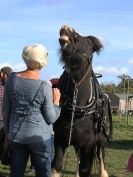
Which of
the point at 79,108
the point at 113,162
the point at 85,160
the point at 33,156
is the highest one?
the point at 79,108

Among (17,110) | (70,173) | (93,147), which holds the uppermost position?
(17,110)

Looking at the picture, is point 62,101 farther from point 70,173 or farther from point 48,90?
point 70,173

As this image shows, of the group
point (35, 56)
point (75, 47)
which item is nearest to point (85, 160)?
point (75, 47)

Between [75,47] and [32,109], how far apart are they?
6.46ft

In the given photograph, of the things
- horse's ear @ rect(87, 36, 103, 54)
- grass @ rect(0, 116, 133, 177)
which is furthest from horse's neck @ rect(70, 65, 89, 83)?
grass @ rect(0, 116, 133, 177)

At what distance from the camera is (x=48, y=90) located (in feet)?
15.4

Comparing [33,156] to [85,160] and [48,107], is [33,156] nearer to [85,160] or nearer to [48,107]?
[48,107]

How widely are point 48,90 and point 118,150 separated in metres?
8.94

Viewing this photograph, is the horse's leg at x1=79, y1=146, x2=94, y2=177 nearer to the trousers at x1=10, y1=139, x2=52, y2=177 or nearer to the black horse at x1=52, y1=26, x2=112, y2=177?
the black horse at x1=52, y1=26, x2=112, y2=177

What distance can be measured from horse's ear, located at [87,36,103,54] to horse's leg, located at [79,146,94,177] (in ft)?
4.37

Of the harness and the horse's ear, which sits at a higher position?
the horse's ear

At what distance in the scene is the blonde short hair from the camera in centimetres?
463

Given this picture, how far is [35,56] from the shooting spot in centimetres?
463

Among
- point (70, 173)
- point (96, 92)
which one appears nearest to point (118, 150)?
point (70, 173)
